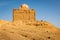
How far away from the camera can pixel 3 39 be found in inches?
404

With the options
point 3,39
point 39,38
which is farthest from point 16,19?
Answer: point 3,39

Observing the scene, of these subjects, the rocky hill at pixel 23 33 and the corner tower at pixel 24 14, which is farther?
the corner tower at pixel 24 14

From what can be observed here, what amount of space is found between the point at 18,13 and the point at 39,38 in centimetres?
2361

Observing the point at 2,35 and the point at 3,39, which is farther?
the point at 2,35

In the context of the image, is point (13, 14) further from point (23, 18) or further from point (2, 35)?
point (2, 35)

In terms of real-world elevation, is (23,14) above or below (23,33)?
above

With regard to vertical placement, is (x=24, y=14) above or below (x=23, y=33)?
above

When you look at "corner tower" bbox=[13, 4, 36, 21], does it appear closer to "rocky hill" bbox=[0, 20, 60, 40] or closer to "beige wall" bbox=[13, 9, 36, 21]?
"beige wall" bbox=[13, 9, 36, 21]

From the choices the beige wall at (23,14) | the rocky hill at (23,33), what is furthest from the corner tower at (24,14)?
the rocky hill at (23,33)

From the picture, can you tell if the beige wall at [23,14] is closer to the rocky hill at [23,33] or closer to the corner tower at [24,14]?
the corner tower at [24,14]

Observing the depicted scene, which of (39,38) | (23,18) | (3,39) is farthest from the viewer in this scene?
(23,18)

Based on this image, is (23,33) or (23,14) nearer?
(23,33)

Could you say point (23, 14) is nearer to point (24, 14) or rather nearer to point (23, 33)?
point (24, 14)

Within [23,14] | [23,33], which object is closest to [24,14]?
[23,14]
